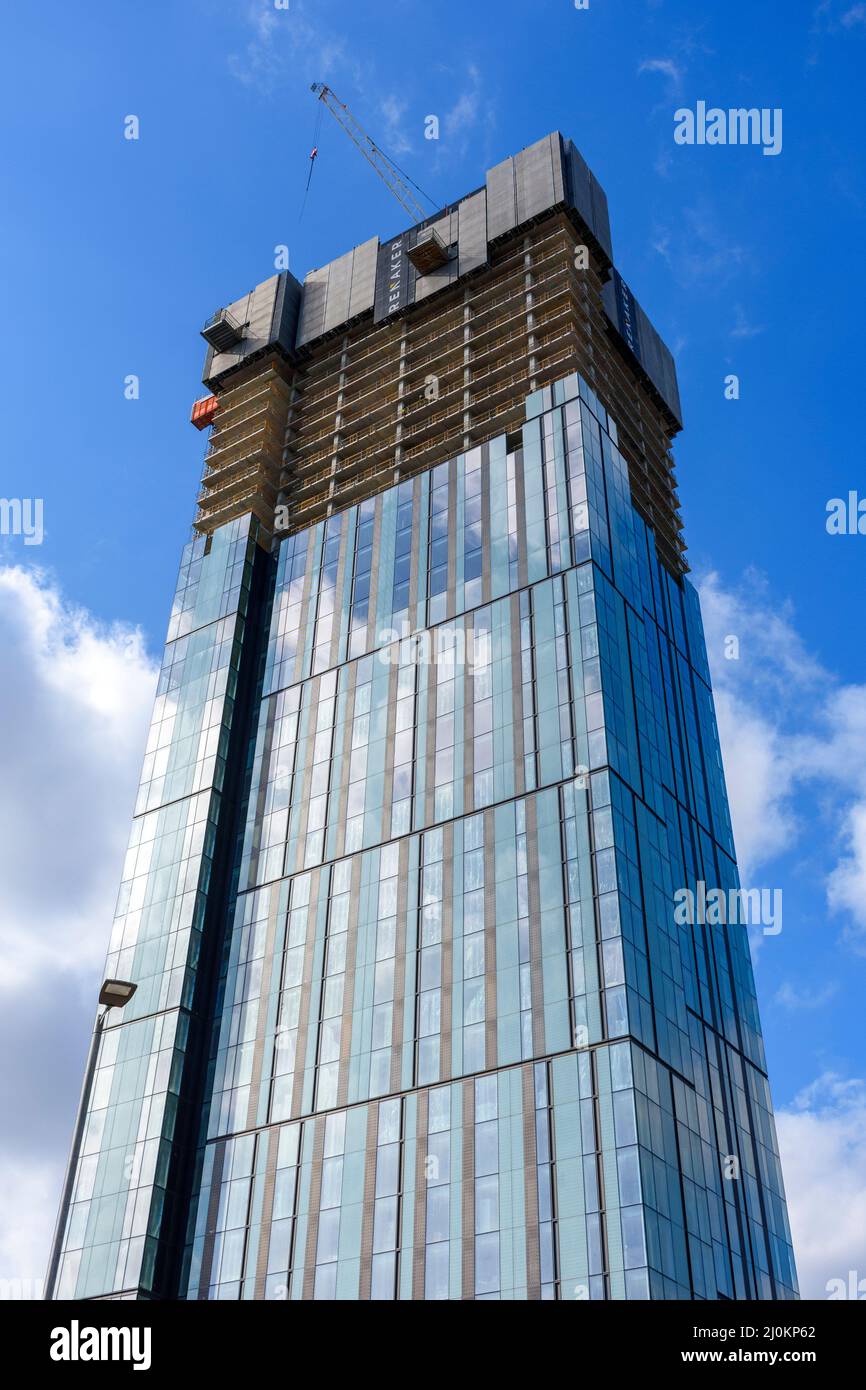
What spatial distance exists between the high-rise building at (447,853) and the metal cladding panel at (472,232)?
1.31 feet

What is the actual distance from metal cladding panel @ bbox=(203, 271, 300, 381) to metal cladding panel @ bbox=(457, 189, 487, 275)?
17843 millimetres

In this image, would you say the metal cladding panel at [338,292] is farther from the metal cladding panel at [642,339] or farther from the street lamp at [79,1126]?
the street lamp at [79,1126]

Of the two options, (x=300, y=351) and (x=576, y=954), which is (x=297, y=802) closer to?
(x=576, y=954)

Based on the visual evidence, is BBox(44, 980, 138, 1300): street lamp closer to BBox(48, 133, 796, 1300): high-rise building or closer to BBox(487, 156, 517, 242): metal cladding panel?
BBox(48, 133, 796, 1300): high-rise building

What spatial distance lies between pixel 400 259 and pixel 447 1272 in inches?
3219

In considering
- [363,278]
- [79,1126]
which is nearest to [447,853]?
[79,1126]

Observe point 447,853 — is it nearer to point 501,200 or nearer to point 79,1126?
point 79,1126

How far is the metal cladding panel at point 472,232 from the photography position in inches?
3944

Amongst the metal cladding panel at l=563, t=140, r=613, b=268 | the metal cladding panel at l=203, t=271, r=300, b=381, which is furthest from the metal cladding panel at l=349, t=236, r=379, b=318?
the metal cladding panel at l=563, t=140, r=613, b=268

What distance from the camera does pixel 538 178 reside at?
10050 centimetres

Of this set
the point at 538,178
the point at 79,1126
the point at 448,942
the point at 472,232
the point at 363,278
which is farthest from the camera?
the point at 363,278

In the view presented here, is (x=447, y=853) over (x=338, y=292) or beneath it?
beneath

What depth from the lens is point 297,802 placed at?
81562 millimetres

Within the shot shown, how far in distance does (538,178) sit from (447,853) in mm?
59483
